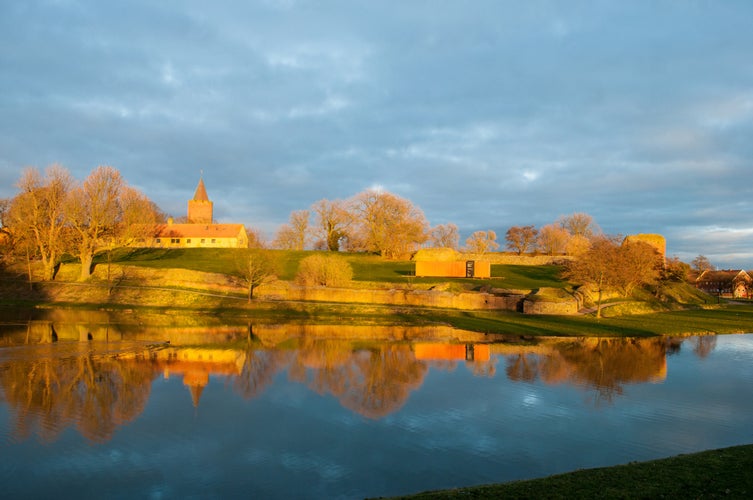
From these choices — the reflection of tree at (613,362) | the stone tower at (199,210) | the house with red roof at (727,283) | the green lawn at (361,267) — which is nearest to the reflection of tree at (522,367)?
the reflection of tree at (613,362)

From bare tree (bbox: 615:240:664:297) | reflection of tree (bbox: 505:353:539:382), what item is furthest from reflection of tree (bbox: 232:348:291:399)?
bare tree (bbox: 615:240:664:297)

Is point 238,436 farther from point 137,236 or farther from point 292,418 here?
point 137,236

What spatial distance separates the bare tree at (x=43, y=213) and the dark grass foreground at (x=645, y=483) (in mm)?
50102

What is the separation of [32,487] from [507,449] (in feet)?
31.8

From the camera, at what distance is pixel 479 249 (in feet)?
285

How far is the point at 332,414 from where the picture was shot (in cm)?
1391

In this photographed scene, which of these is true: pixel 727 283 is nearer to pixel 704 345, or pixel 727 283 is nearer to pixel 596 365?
pixel 704 345

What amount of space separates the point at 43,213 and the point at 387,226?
4084 cm

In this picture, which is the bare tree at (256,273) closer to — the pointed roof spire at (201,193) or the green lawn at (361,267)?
the green lawn at (361,267)

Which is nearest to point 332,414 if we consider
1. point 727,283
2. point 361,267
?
point 361,267

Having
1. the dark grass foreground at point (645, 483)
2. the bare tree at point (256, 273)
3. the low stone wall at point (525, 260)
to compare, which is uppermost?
the low stone wall at point (525, 260)

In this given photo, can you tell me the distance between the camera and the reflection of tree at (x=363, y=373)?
50.3 feet

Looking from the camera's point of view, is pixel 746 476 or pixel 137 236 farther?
pixel 137 236

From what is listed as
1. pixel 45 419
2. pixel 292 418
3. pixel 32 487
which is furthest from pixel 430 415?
pixel 45 419
